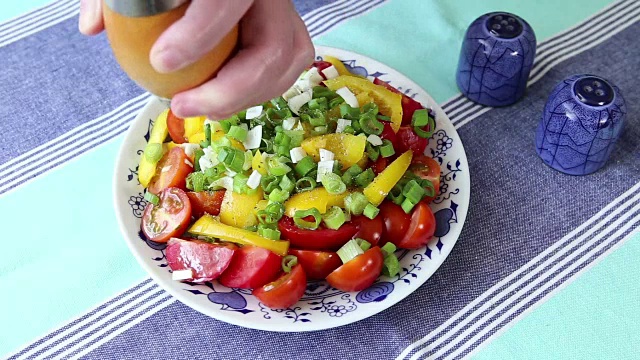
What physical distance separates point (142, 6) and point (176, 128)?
610mm

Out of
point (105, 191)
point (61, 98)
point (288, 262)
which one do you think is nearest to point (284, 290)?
point (288, 262)

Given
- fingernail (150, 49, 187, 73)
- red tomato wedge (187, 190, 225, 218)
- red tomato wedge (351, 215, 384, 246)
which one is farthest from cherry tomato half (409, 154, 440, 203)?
fingernail (150, 49, 187, 73)

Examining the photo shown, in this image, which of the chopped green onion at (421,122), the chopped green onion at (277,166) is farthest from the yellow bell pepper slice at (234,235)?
the chopped green onion at (421,122)

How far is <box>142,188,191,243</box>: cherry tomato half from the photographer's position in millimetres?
1092

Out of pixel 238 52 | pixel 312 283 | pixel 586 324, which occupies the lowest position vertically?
pixel 586 324

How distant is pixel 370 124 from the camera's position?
3.77ft

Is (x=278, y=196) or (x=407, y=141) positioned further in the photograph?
(x=407, y=141)

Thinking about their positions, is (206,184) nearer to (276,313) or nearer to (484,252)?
(276,313)

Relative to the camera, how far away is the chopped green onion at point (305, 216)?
1058mm

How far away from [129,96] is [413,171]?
653 millimetres

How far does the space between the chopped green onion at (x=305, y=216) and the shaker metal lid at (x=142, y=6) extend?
497 millimetres

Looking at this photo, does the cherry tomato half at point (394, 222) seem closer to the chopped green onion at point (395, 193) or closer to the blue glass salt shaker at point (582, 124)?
the chopped green onion at point (395, 193)

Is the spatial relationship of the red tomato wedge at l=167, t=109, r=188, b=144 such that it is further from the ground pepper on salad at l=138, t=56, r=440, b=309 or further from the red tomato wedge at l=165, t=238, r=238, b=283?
the red tomato wedge at l=165, t=238, r=238, b=283

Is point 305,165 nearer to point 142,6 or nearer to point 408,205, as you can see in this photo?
point 408,205
